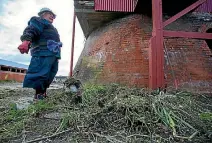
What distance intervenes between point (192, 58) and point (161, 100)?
3302 millimetres

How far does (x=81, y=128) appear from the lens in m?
2.07

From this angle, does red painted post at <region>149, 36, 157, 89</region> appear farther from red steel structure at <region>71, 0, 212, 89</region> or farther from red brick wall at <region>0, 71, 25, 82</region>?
red brick wall at <region>0, 71, 25, 82</region>

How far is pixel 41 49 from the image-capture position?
3682 millimetres

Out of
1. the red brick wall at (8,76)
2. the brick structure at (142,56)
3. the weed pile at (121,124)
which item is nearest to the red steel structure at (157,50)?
the weed pile at (121,124)

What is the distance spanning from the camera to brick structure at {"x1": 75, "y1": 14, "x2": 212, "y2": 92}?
17.1 ft

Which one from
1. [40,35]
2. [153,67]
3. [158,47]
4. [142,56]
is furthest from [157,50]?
[40,35]

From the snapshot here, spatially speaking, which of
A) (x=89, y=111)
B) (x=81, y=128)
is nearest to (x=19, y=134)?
(x=81, y=128)

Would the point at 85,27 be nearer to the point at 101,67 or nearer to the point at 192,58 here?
the point at 101,67

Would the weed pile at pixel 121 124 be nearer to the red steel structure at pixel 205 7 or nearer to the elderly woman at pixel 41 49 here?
the elderly woman at pixel 41 49

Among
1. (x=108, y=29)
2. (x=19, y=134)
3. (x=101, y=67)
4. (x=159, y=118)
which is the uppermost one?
(x=108, y=29)

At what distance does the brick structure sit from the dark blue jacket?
2243 millimetres

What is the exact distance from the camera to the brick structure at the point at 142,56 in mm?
5219

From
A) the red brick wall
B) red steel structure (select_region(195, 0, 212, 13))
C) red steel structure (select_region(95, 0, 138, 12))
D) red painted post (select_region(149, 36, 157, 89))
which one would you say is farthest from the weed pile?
the red brick wall

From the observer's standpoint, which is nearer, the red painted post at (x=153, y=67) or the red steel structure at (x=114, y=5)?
the red painted post at (x=153, y=67)
